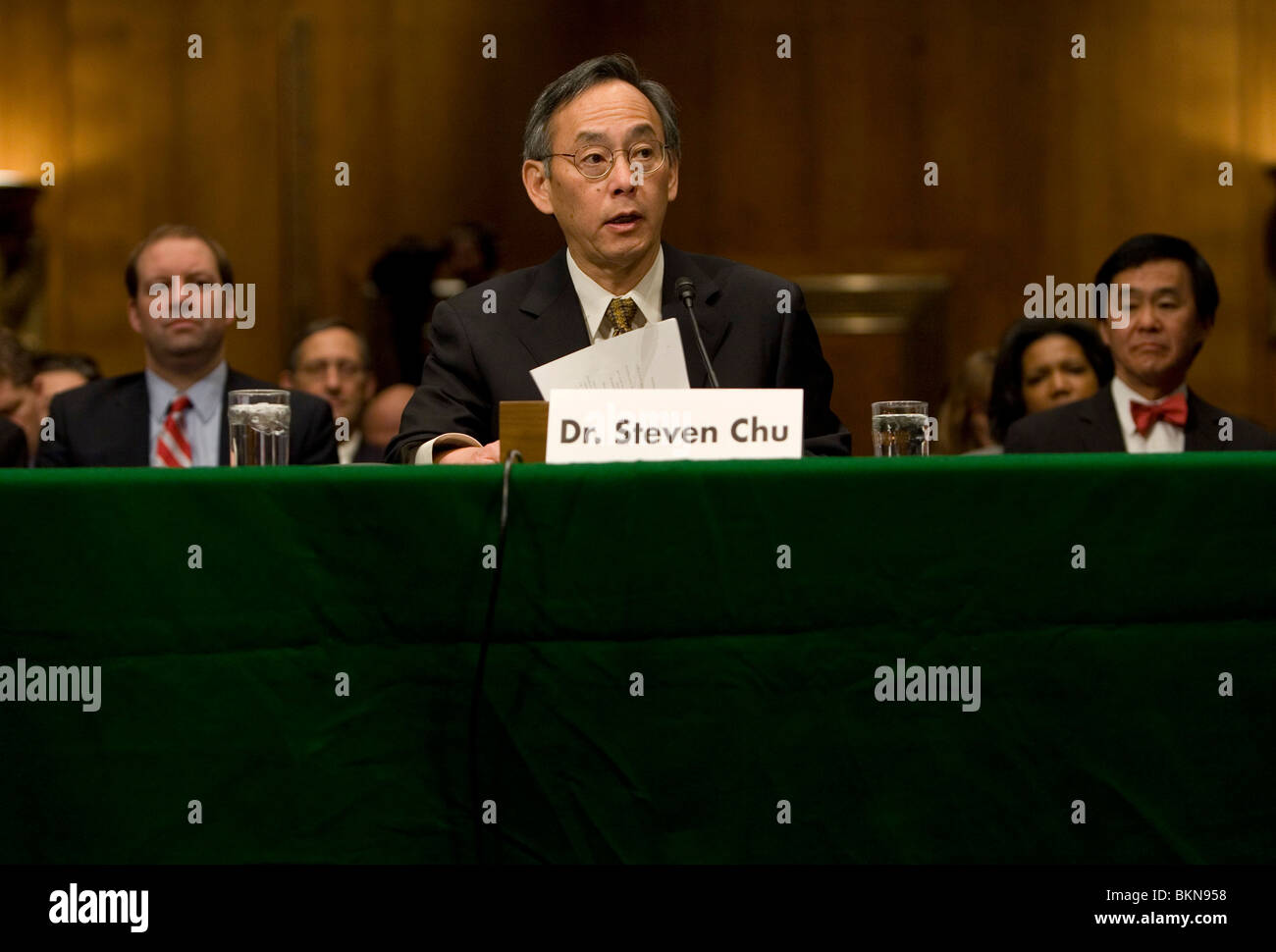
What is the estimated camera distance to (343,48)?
220 inches

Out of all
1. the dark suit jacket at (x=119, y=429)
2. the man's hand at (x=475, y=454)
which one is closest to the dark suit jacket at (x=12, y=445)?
the dark suit jacket at (x=119, y=429)

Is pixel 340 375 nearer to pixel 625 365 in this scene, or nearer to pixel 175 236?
pixel 175 236

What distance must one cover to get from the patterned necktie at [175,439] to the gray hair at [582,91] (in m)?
1.09

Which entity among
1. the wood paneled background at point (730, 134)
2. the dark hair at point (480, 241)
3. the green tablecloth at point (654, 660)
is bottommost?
the green tablecloth at point (654, 660)

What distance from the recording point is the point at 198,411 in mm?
3086

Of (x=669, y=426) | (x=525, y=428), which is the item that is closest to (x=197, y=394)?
(x=525, y=428)

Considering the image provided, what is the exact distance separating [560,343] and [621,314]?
133 millimetres

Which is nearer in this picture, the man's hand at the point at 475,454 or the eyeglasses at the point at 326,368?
the man's hand at the point at 475,454

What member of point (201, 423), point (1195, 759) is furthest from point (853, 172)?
point (1195, 759)

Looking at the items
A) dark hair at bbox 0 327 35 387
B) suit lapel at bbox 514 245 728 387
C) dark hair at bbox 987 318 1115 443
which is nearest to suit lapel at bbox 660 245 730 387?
suit lapel at bbox 514 245 728 387

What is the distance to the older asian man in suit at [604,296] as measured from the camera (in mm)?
2318

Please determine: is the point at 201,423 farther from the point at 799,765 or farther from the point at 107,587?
the point at 799,765

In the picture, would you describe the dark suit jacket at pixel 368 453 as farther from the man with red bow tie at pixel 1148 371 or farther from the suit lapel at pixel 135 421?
the man with red bow tie at pixel 1148 371

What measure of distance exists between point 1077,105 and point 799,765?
15.3 feet
